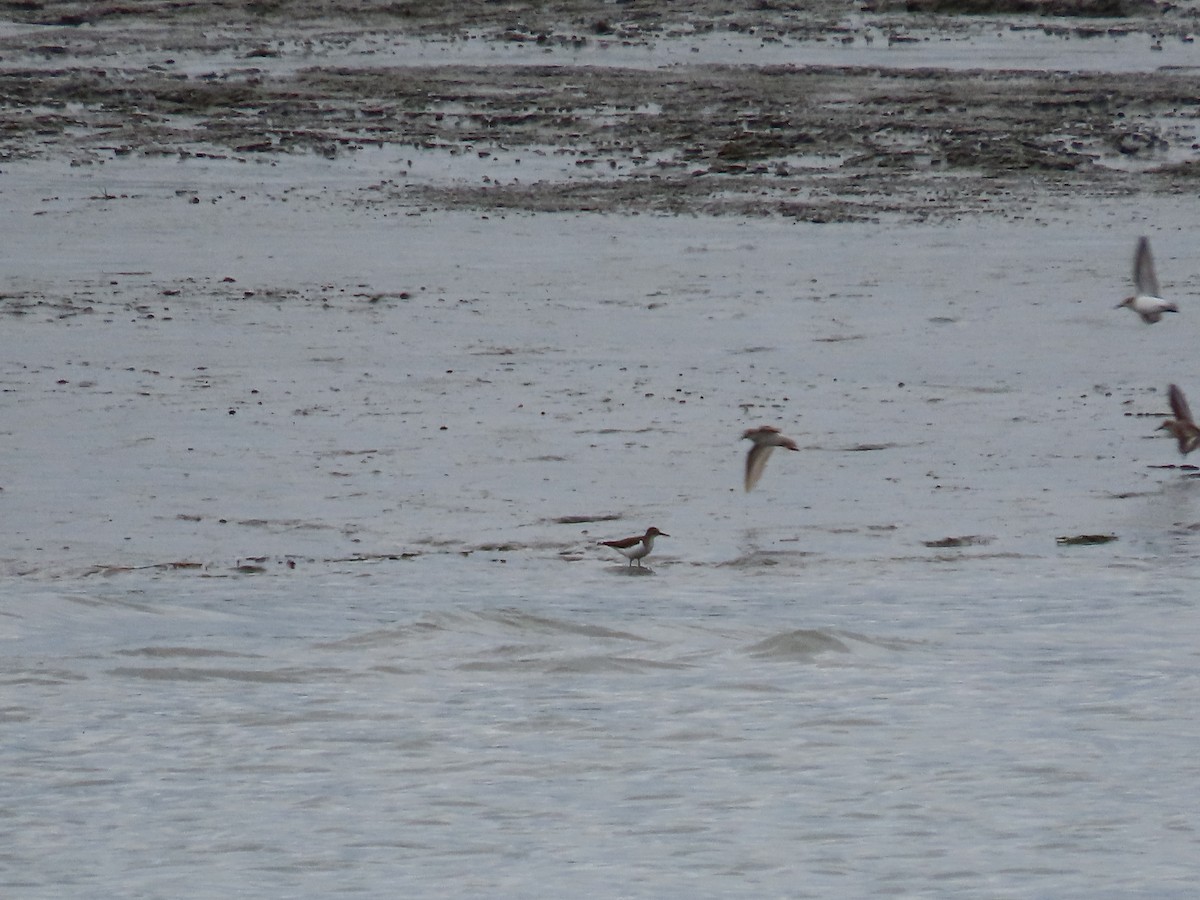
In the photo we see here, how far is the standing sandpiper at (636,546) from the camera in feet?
29.6

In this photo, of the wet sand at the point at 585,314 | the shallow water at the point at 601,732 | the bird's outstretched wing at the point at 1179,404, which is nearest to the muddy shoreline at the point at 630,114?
the wet sand at the point at 585,314

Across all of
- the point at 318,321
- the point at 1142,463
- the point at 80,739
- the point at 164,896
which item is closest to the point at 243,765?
the point at 80,739

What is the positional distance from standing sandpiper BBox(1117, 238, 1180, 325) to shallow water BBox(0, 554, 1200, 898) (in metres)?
3.71

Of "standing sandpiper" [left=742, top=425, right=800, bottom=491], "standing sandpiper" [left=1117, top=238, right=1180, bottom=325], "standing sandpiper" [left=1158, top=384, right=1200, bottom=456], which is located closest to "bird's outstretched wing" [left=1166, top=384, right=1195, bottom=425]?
"standing sandpiper" [left=1158, top=384, right=1200, bottom=456]

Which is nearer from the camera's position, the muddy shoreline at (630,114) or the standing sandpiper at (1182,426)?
the standing sandpiper at (1182,426)

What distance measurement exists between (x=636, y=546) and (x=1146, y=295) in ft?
16.6

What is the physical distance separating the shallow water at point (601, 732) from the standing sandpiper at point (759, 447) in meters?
0.96

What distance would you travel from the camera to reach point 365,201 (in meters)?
18.3

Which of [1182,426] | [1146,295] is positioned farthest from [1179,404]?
[1146,295]

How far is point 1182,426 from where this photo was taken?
10.4 metres

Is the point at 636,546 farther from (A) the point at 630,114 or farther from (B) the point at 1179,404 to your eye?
(A) the point at 630,114

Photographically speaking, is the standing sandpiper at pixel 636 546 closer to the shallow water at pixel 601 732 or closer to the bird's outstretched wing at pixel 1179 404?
the shallow water at pixel 601 732

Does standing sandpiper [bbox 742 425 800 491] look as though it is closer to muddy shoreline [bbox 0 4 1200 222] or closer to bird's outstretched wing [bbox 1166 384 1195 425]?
bird's outstretched wing [bbox 1166 384 1195 425]

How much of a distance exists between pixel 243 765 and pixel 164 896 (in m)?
1.18
